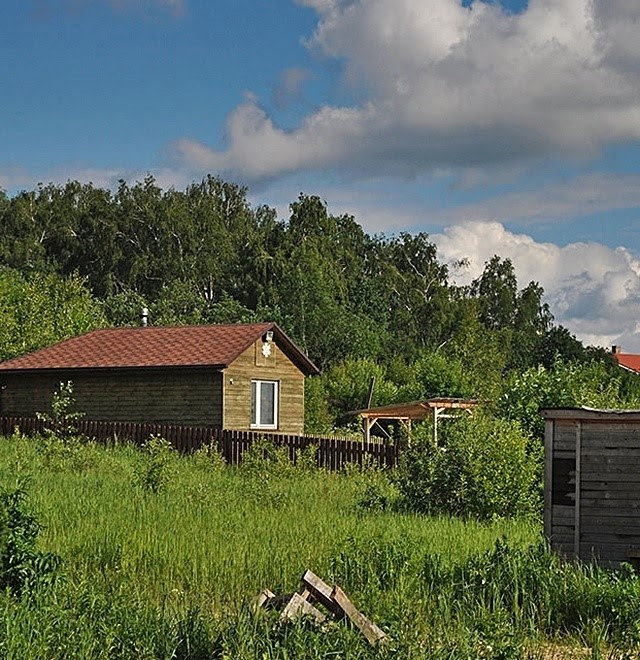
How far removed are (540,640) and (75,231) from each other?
7243 centimetres

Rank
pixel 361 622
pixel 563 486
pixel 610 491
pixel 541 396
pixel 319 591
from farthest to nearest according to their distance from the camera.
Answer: pixel 541 396 < pixel 563 486 < pixel 610 491 < pixel 319 591 < pixel 361 622

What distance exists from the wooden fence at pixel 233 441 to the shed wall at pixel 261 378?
3.27m

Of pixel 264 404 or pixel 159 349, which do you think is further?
pixel 264 404

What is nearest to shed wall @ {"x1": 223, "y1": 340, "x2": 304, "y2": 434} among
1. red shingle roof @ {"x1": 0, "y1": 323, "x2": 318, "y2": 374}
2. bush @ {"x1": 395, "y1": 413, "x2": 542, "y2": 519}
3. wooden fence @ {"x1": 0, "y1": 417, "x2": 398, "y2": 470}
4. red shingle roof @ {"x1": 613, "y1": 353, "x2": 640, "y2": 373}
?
Result: red shingle roof @ {"x1": 0, "y1": 323, "x2": 318, "y2": 374}

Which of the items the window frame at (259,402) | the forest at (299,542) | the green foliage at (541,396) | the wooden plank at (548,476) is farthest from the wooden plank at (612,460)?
the window frame at (259,402)

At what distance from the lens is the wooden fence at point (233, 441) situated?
1112 inches

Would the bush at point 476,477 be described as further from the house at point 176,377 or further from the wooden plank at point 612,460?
the house at point 176,377

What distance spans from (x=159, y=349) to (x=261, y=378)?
11.1 feet

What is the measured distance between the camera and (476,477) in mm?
19469

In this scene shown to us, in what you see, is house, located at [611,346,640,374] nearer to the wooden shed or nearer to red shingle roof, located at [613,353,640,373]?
red shingle roof, located at [613,353,640,373]

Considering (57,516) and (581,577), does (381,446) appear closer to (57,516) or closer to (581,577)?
(57,516)

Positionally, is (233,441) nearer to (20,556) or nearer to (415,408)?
(415,408)

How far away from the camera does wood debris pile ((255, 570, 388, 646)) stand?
895 cm

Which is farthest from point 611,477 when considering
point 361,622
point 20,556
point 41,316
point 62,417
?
point 41,316
